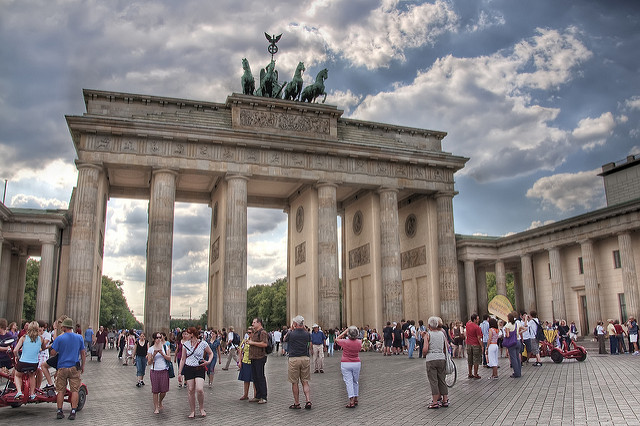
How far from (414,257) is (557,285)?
11074mm

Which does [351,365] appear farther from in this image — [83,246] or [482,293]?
[482,293]

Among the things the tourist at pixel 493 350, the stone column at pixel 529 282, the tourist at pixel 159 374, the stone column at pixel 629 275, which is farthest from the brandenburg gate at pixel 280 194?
the tourist at pixel 159 374

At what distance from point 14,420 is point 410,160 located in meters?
34.0

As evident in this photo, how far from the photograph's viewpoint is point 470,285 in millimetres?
44688

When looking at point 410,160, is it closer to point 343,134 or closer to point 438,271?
point 343,134

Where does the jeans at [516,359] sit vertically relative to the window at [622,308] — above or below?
below

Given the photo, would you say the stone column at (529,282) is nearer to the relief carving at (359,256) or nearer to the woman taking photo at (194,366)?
the relief carving at (359,256)

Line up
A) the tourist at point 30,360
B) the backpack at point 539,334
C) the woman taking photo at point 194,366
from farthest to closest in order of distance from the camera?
the backpack at point 539,334 → the tourist at point 30,360 → the woman taking photo at point 194,366

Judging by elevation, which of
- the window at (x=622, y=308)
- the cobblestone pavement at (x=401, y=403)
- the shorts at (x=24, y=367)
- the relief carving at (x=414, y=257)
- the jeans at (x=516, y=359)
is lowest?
the cobblestone pavement at (x=401, y=403)

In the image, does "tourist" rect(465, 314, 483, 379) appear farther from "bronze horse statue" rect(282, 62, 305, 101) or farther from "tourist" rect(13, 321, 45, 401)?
"bronze horse statue" rect(282, 62, 305, 101)

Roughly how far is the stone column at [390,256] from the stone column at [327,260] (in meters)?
3.80

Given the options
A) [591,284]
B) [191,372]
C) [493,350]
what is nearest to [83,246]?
[191,372]

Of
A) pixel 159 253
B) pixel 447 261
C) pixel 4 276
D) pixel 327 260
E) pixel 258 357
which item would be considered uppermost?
pixel 159 253

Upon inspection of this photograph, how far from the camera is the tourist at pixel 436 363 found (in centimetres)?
1074
